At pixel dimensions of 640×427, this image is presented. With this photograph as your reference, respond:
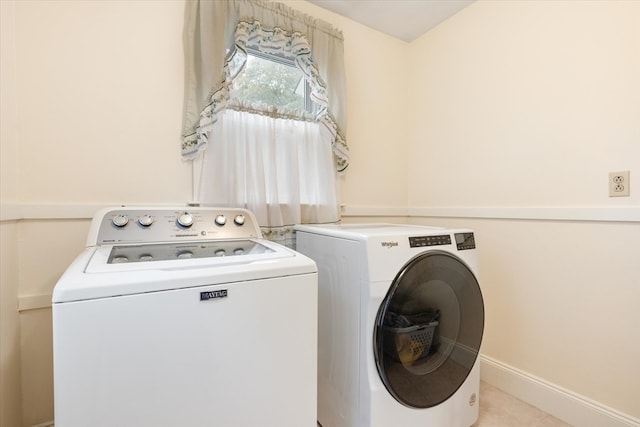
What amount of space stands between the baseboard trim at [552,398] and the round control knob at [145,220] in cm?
196

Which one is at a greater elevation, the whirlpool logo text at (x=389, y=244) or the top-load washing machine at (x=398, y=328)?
the whirlpool logo text at (x=389, y=244)

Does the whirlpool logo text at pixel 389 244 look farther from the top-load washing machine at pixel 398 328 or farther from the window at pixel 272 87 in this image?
the window at pixel 272 87

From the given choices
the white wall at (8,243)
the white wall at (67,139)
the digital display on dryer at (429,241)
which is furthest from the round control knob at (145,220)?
the digital display on dryer at (429,241)

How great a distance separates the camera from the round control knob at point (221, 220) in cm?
128

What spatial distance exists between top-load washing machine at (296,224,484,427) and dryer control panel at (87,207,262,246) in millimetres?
398

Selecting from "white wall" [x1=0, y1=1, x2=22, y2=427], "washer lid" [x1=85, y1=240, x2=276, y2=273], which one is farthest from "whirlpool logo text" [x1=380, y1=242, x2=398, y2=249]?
"white wall" [x1=0, y1=1, x2=22, y2=427]

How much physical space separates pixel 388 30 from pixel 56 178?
2.20 meters

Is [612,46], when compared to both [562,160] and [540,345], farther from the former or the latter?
[540,345]

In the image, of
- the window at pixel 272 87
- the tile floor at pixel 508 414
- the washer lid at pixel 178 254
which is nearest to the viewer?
the washer lid at pixel 178 254

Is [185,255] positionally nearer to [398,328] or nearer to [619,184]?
[398,328]

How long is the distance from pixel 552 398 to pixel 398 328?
1015 mm

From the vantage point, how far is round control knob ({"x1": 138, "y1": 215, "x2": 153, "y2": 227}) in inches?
45.4

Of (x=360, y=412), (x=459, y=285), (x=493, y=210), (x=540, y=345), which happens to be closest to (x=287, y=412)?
(x=360, y=412)

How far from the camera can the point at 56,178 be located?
121cm
